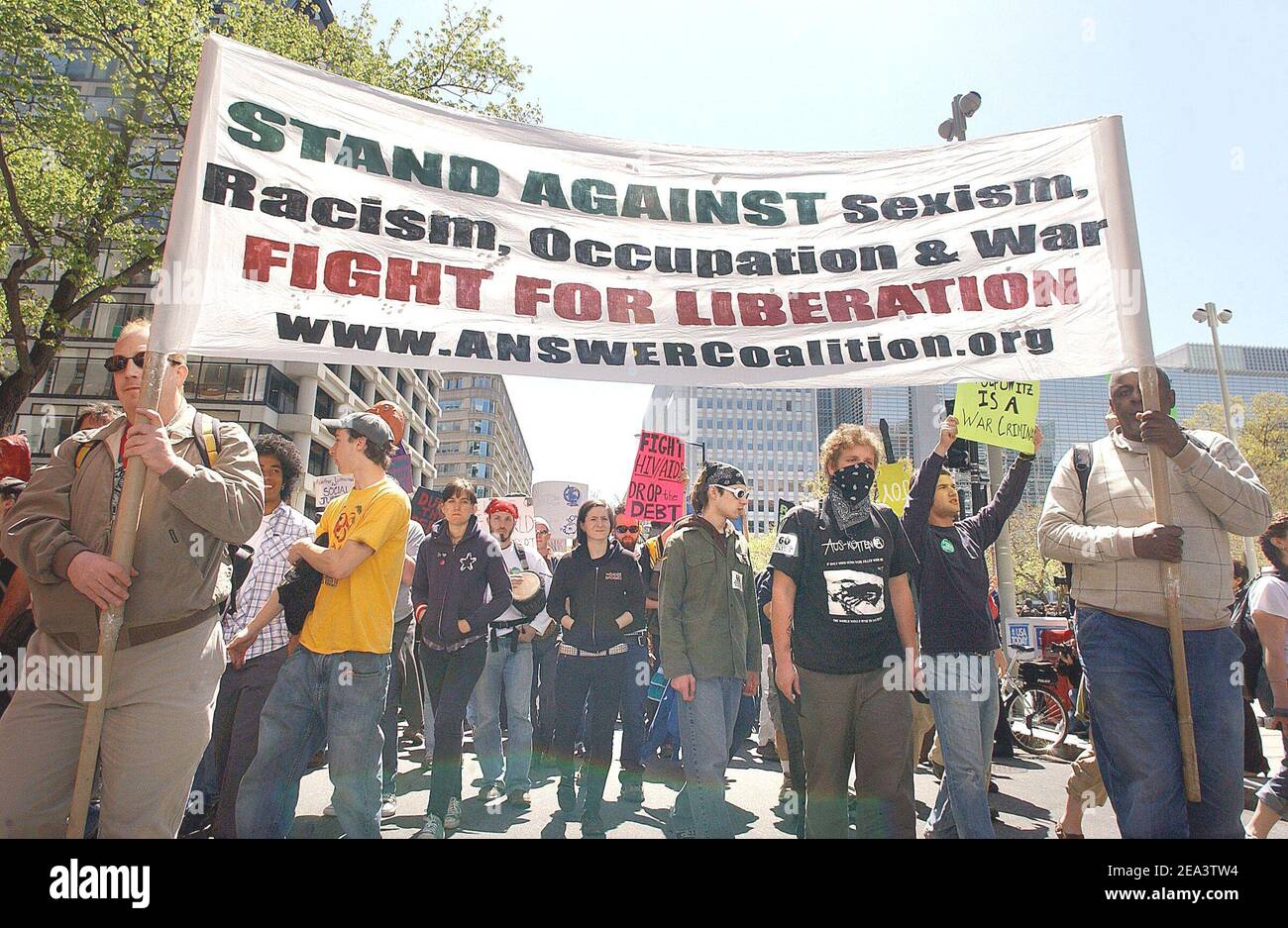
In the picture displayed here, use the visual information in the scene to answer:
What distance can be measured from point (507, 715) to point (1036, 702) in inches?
242

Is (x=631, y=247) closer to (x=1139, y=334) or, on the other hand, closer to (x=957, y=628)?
(x=1139, y=334)

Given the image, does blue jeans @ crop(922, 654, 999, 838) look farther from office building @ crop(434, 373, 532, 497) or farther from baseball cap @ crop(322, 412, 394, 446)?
office building @ crop(434, 373, 532, 497)

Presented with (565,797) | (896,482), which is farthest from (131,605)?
(896,482)

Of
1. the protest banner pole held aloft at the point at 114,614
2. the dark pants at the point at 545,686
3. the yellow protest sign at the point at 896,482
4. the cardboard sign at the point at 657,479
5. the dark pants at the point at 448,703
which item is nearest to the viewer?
the protest banner pole held aloft at the point at 114,614

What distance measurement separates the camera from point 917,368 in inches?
137

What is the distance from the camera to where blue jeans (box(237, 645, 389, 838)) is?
346 centimetres

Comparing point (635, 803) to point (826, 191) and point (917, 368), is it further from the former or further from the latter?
point (826, 191)

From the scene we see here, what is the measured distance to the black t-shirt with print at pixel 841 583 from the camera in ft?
11.8

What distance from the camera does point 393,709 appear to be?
18.0ft

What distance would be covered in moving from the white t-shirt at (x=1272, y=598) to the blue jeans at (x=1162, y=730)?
2.11 meters

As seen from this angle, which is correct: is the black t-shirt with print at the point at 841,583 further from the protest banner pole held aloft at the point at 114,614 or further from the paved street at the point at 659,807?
the protest banner pole held aloft at the point at 114,614

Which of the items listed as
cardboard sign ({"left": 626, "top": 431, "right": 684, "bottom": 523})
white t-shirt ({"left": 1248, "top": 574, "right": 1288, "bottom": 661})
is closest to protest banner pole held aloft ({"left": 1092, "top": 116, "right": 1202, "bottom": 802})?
white t-shirt ({"left": 1248, "top": 574, "right": 1288, "bottom": 661})

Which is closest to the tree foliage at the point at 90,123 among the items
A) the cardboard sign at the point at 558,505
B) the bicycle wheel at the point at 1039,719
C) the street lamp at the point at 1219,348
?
the cardboard sign at the point at 558,505

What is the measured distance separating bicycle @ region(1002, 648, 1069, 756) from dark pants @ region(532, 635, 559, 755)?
464 centimetres
